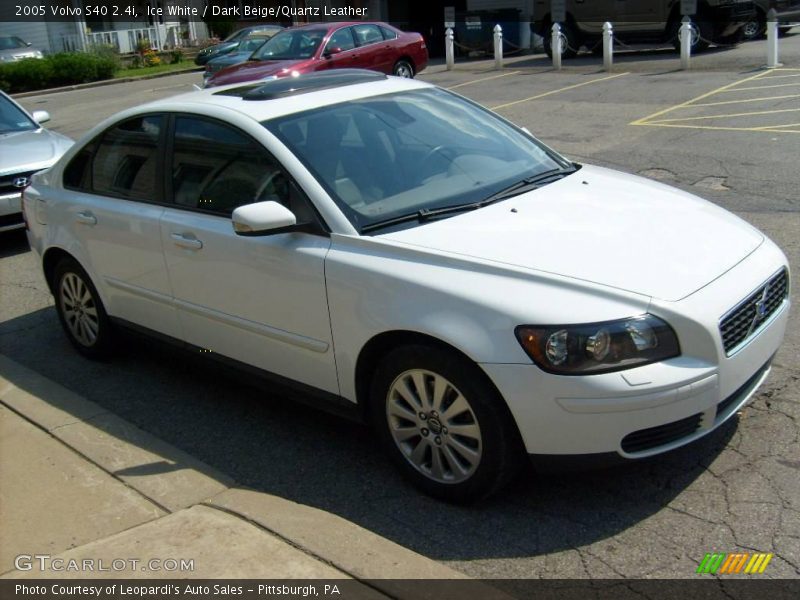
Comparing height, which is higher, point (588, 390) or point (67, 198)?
point (67, 198)

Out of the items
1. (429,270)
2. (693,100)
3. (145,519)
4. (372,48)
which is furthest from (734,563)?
(372,48)

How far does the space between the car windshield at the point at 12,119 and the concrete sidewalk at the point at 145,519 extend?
231 inches

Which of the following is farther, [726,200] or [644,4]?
[644,4]

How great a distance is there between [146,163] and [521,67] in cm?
1745

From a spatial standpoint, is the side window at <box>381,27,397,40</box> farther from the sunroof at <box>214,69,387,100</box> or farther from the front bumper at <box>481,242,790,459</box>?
the front bumper at <box>481,242,790,459</box>

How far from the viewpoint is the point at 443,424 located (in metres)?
3.97

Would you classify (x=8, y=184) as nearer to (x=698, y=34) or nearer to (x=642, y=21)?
(x=698, y=34)

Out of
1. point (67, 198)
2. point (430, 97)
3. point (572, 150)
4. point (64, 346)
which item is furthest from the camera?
point (572, 150)

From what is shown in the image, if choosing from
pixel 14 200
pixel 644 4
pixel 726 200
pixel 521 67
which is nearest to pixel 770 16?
pixel 644 4

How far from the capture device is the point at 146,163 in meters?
5.48

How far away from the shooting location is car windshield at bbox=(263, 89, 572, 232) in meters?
4.52

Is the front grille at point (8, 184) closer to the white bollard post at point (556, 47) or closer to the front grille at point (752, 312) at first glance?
the front grille at point (752, 312)

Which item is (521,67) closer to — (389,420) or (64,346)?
(64,346)

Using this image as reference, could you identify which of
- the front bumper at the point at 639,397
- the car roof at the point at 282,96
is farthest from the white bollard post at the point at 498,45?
the front bumper at the point at 639,397
